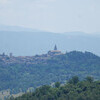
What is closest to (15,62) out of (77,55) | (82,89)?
(77,55)

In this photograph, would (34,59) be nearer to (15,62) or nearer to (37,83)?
(15,62)

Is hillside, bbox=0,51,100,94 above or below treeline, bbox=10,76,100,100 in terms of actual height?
below

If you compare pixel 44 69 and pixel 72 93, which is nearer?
pixel 72 93

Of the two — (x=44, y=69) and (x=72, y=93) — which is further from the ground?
(x=72, y=93)

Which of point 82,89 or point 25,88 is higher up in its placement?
point 82,89

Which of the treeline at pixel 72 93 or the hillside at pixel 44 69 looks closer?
the treeline at pixel 72 93

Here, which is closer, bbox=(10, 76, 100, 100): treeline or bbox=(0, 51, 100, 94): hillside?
bbox=(10, 76, 100, 100): treeline

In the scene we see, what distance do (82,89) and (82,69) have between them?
2367 inches

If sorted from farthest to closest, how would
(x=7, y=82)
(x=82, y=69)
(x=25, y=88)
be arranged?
(x=82, y=69) < (x=7, y=82) < (x=25, y=88)

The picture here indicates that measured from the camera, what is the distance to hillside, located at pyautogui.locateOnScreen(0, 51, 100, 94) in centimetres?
9362

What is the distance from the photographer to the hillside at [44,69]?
93.6m

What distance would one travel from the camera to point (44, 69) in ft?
→ 347

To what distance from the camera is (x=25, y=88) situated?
283ft

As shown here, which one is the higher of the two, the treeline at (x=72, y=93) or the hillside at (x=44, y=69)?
the treeline at (x=72, y=93)
